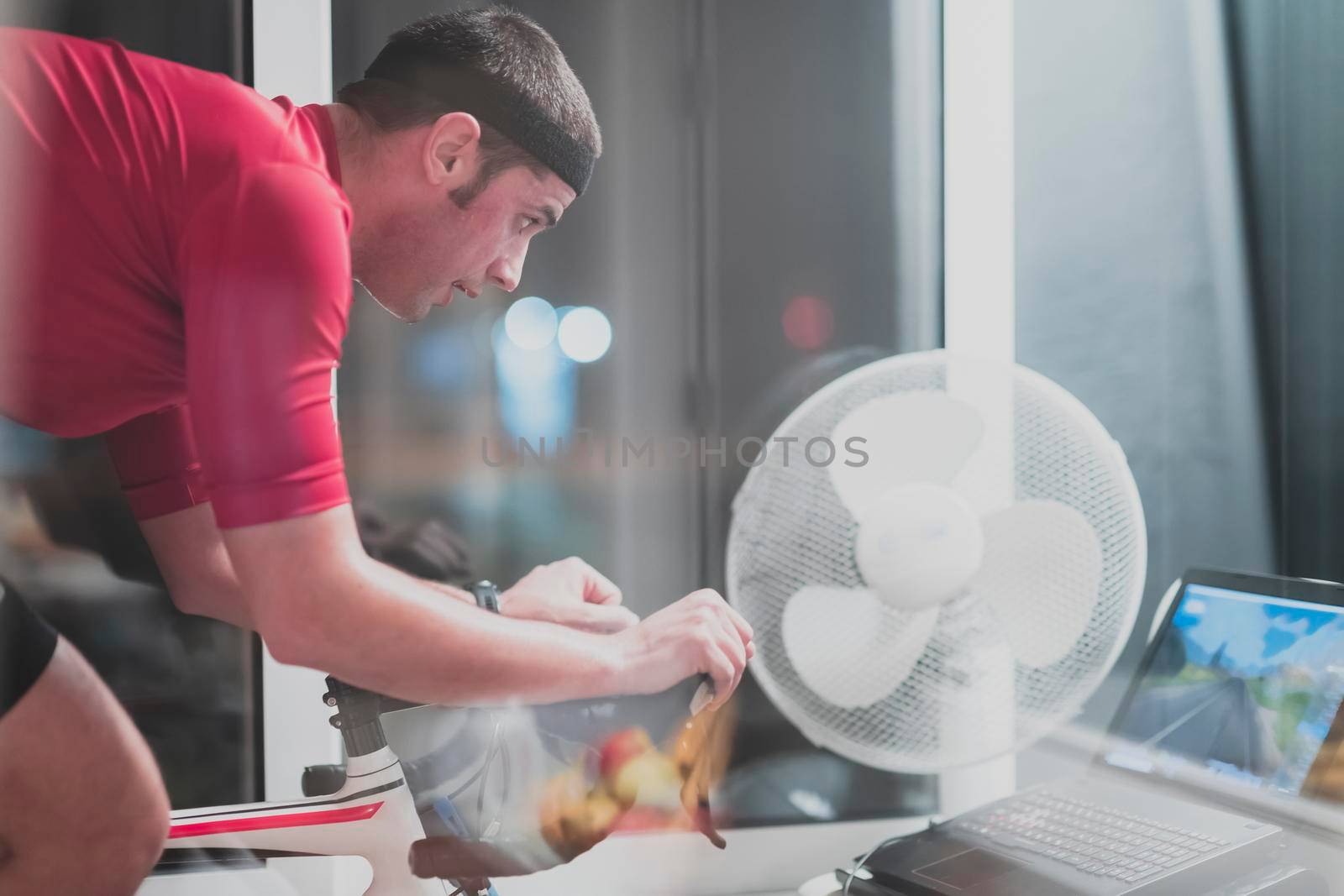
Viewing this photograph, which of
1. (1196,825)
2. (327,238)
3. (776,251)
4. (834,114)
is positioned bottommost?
(1196,825)

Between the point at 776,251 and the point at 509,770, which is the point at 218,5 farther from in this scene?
the point at 509,770

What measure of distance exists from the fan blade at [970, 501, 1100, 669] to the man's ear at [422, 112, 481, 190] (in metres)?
0.67

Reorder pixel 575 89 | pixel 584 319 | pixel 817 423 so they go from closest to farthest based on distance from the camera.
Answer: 1. pixel 575 89
2. pixel 817 423
3. pixel 584 319

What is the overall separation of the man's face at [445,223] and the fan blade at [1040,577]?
603 millimetres

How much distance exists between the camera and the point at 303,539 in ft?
2.18

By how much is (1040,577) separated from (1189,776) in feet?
0.99

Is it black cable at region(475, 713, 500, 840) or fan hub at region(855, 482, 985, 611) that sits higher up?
fan hub at region(855, 482, 985, 611)

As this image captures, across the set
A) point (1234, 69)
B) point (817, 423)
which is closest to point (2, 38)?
point (817, 423)

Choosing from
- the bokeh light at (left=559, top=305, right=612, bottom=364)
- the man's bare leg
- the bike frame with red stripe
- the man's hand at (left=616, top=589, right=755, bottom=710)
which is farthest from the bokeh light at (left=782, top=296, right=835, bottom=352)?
the man's bare leg

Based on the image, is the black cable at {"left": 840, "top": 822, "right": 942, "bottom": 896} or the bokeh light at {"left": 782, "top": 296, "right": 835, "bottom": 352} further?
the bokeh light at {"left": 782, "top": 296, "right": 835, "bottom": 352}

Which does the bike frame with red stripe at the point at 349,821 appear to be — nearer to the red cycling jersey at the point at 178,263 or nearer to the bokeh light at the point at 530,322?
the red cycling jersey at the point at 178,263

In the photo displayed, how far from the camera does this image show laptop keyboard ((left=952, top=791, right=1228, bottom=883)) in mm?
983

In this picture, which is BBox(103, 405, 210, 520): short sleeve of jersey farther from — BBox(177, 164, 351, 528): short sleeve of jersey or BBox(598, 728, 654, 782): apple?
BBox(598, 728, 654, 782): apple

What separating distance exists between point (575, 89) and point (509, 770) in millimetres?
715
